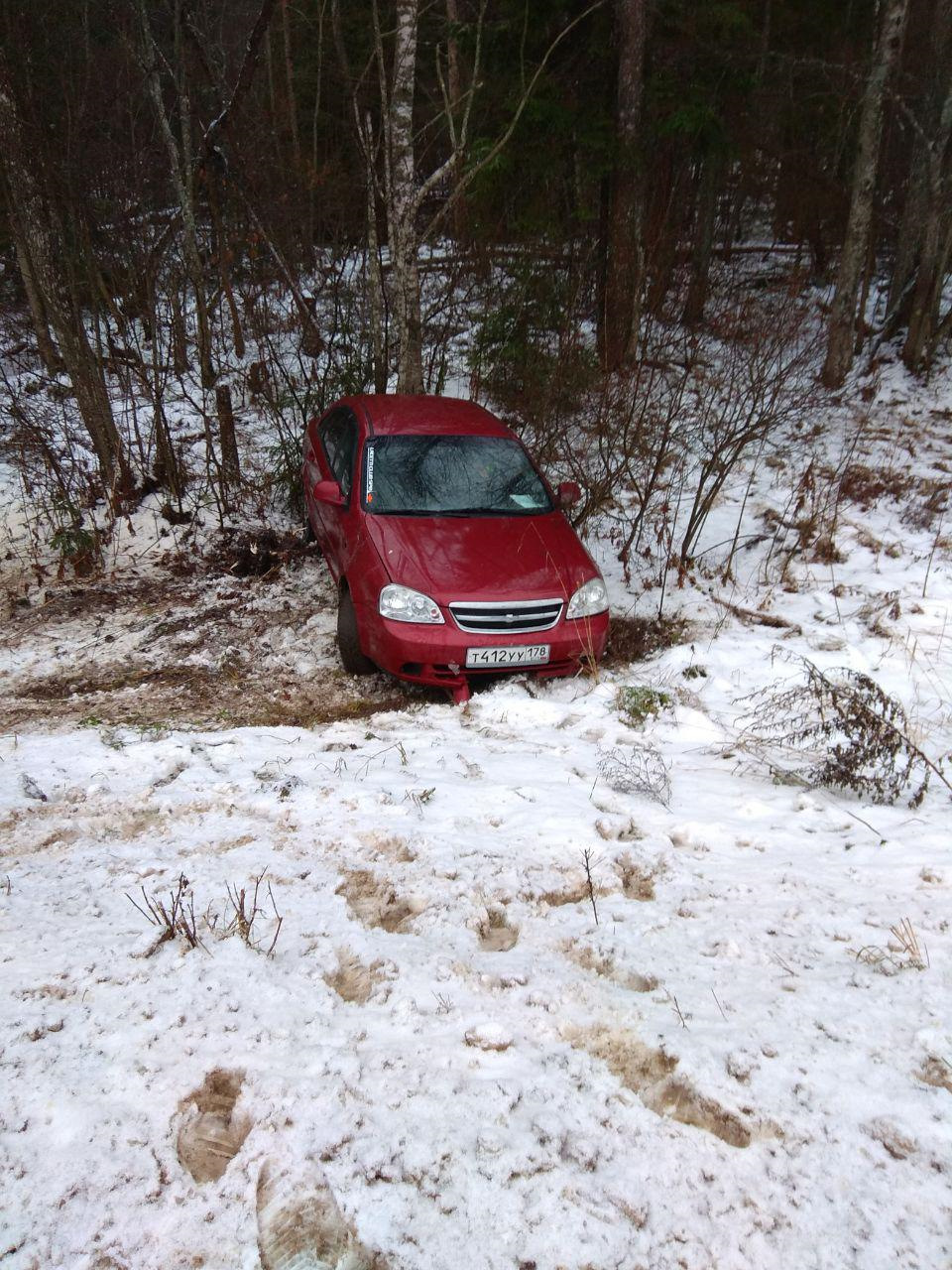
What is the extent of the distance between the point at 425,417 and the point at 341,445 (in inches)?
31.4

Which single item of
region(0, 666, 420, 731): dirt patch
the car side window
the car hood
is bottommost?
region(0, 666, 420, 731): dirt patch

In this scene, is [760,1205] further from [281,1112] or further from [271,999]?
[271,999]

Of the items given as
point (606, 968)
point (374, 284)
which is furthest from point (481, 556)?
point (374, 284)

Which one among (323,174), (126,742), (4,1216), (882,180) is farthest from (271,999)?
(882,180)

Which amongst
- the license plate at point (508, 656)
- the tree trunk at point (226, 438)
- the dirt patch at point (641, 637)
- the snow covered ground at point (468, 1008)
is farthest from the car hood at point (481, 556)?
the tree trunk at point (226, 438)

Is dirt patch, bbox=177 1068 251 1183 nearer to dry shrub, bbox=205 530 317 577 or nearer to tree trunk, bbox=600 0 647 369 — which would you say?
dry shrub, bbox=205 530 317 577

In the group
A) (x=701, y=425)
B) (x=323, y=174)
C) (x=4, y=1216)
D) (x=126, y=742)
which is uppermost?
(x=323, y=174)

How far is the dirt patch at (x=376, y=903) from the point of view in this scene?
8.11 ft

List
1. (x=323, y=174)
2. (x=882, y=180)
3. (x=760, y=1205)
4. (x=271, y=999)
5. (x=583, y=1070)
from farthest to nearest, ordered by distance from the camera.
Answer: (x=882, y=180), (x=323, y=174), (x=271, y=999), (x=583, y=1070), (x=760, y=1205)

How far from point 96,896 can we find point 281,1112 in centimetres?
121

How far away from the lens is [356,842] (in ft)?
9.57

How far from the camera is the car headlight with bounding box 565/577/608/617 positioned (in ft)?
15.4

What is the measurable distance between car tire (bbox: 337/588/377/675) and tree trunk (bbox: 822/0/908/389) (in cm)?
953

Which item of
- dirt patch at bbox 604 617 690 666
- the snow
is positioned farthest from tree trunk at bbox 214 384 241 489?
the snow
